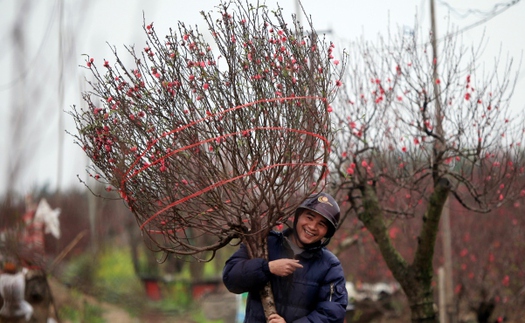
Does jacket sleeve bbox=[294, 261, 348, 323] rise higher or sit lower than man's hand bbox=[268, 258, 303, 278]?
lower

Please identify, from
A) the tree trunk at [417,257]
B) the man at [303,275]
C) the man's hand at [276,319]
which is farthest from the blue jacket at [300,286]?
the tree trunk at [417,257]

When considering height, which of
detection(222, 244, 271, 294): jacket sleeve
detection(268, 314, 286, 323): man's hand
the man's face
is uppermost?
the man's face

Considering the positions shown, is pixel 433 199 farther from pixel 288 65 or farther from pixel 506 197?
pixel 288 65

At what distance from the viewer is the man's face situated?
504cm

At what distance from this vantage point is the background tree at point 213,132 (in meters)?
Answer: 4.98

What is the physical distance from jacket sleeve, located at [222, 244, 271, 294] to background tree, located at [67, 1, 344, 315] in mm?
156

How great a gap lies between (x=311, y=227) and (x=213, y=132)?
0.87 meters

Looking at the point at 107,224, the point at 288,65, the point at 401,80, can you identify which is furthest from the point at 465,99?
the point at 107,224

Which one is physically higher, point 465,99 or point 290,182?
point 465,99

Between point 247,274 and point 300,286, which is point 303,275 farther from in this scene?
point 247,274

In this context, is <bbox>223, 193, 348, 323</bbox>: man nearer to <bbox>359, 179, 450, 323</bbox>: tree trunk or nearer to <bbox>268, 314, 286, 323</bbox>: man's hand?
<bbox>268, 314, 286, 323</bbox>: man's hand

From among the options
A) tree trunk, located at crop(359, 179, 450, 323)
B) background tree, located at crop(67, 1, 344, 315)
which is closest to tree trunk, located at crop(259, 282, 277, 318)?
background tree, located at crop(67, 1, 344, 315)

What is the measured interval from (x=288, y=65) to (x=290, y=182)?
0.77 meters

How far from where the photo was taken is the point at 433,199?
9.34 metres
